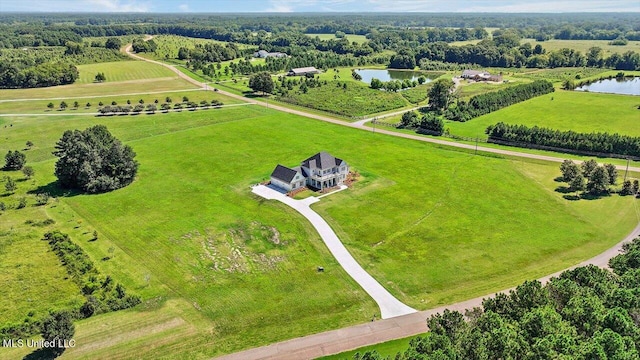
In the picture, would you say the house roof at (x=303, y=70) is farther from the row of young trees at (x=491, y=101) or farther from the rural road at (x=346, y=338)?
the rural road at (x=346, y=338)

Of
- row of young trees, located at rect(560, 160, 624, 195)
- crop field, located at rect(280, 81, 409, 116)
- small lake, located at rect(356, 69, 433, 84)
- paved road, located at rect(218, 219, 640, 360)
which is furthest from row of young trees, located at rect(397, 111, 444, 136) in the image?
small lake, located at rect(356, 69, 433, 84)

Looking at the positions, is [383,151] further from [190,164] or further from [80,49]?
[80,49]

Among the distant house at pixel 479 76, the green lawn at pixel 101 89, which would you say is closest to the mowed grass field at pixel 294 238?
the green lawn at pixel 101 89

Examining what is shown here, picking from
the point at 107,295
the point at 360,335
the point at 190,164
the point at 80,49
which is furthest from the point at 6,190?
the point at 80,49

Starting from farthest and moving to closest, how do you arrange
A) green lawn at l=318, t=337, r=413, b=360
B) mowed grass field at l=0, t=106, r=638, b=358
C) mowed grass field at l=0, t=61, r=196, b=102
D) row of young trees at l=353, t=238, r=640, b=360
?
mowed grass field at l=0, t=61, r=196, b=102, mowed grass field at l=0, t=106, r=638, b=358, green lawn at l=318, t=337, r=413, b=360, row of young trees at l=353, t=238, r=640, b=360

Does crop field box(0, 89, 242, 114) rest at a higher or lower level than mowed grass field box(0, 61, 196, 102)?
lower

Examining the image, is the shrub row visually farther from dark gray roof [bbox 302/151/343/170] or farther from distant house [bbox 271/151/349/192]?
Result: dark gray roof [bbox 302/151/343/170]
